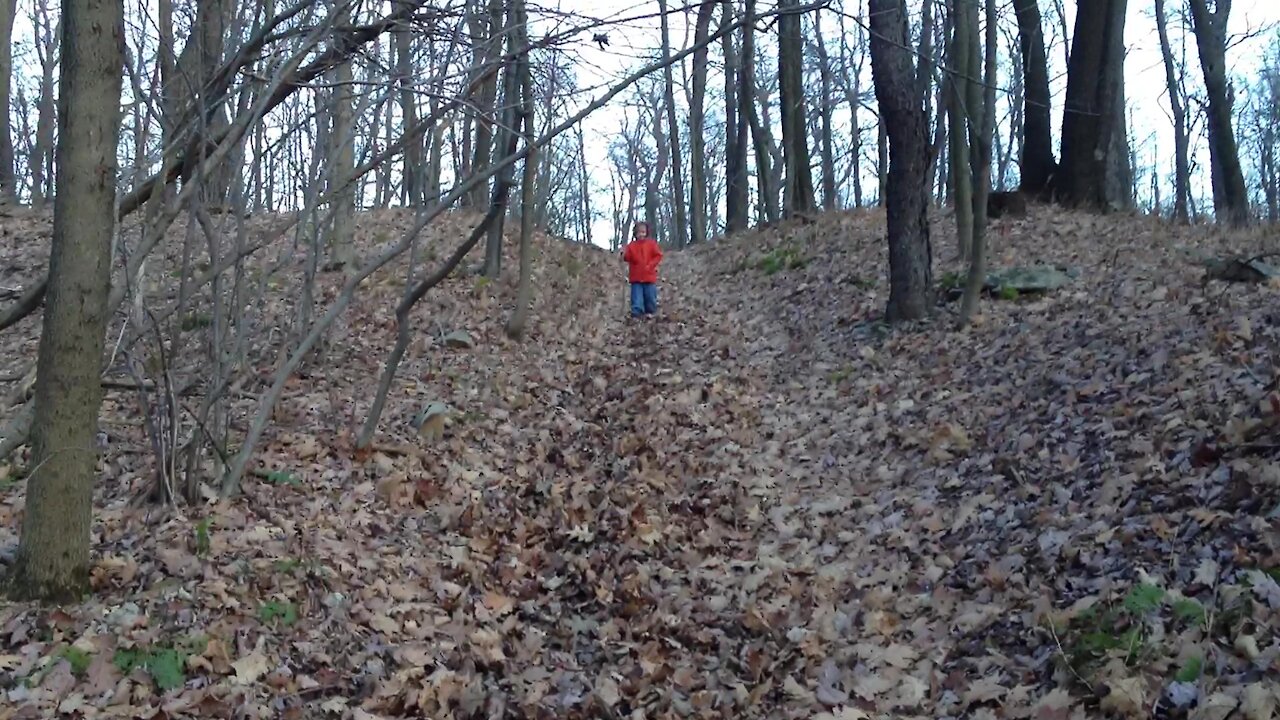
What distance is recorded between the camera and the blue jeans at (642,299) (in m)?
15.4

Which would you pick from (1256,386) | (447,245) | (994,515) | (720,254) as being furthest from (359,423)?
(720,254)

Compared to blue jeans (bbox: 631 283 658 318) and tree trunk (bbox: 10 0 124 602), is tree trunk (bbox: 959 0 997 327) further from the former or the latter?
tree trunk (bbox: 10 0 124 602)

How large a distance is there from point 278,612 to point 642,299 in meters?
10.7

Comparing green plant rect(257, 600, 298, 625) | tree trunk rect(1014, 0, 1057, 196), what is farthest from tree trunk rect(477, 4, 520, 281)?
tree trunk rect(1014, 0, 1057, 196)

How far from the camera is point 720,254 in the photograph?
69.8 ft

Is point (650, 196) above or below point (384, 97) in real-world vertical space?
above

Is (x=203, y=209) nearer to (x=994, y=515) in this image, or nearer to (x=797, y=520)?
(x=797, y=520)

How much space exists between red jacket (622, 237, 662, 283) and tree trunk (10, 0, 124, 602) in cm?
1041

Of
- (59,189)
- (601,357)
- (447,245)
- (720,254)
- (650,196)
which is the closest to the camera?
(59,189)

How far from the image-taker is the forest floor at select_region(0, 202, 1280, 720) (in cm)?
452

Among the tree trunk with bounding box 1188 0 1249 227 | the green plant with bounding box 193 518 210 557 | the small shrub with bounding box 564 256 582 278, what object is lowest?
the green plant with bounding box 193 518 210 557

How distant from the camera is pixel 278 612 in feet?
17.2

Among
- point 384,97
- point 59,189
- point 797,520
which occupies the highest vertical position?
point 384,97

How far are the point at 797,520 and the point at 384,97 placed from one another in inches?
169
